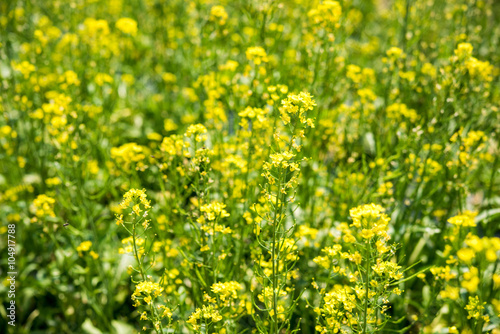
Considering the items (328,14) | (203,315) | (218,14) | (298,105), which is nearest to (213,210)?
(203,315)

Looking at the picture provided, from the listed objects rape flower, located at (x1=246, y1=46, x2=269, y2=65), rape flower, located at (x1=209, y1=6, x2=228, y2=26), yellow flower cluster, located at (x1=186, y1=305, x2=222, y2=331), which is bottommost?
yellow flower cluster, located at (x1=186, y1=305, x2=222, y2=331)

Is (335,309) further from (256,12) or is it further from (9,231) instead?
(9,231)

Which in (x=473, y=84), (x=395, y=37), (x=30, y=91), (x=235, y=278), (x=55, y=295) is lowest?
(x=55, y=295)

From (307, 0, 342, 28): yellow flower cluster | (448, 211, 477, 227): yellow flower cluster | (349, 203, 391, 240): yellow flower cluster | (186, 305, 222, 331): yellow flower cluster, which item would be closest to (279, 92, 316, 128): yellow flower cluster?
(349, 203, 391, 240): yellow flower cluster

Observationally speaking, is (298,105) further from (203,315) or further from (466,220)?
(203,315)

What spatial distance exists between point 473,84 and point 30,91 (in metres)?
4.94

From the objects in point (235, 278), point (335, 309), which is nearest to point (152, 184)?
point (235, 278)

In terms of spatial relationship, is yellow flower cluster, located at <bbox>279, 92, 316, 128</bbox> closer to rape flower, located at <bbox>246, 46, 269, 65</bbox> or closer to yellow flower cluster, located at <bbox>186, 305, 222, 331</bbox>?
rape flower, located at <bbox>246, 46, 269, 65</bbox>

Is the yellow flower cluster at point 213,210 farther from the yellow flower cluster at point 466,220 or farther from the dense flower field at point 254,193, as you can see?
the yellow flower cluster at point 466,220

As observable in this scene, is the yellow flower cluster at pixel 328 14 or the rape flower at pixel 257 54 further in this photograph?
the yellow flower cluster at pixel 328 14

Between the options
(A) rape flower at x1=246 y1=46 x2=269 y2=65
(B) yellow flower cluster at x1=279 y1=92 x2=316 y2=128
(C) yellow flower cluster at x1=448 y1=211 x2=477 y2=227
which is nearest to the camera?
(B) yellow flower cluster at x1=279 y1=92 x2=316 y2=128

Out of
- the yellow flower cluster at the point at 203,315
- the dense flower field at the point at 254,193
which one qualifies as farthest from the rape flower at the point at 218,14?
the yellow flower cluster at the point at 203,315

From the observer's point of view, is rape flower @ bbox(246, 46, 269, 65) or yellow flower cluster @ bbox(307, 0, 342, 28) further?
yellow flower cluster @ bbox(307, 0, 342, 28)

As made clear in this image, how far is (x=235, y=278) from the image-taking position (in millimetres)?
3197
